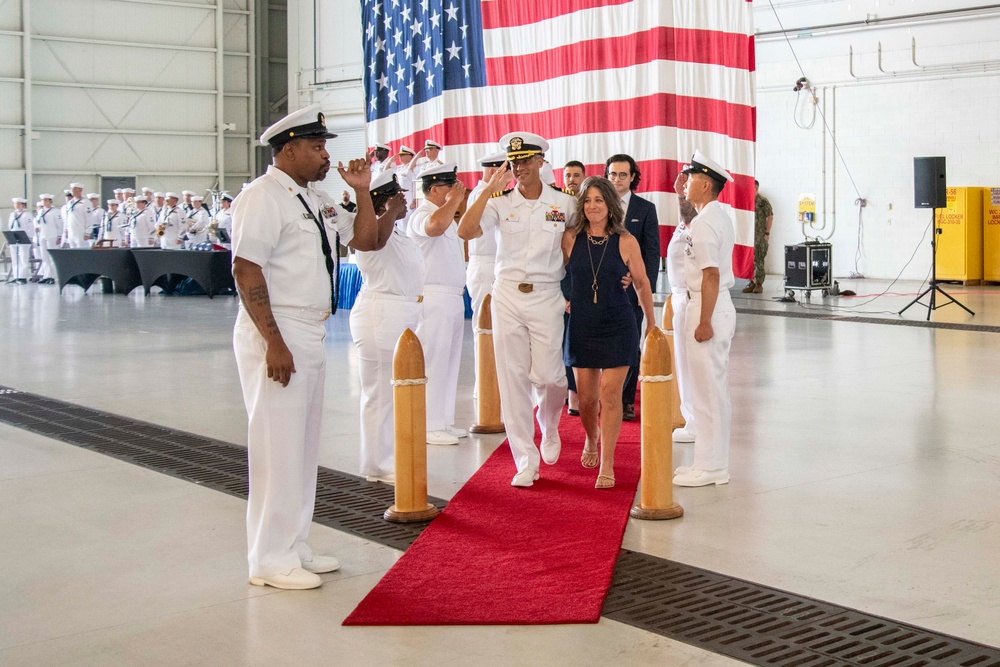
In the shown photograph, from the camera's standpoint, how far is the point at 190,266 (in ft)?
61.9

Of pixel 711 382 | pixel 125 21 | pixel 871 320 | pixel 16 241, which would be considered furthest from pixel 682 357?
pixel 125 21

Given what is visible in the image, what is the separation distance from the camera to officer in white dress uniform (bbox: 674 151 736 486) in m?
5.66

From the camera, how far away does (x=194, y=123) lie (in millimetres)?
31266

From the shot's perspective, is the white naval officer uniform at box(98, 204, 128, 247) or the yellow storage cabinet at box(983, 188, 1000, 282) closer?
the yellow storage cabinet at box(983, 188, 1000, 282)

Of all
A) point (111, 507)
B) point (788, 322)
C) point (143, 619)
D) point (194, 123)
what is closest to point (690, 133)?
point (788, 322)

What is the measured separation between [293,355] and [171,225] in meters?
18.4

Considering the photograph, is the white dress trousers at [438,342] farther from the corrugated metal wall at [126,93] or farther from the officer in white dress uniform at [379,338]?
the corrugated metal wall at [126,93]

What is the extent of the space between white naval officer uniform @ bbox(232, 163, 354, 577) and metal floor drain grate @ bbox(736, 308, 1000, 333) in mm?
10493

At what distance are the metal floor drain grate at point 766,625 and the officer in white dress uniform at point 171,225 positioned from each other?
18.6 metres

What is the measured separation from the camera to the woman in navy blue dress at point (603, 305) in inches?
224

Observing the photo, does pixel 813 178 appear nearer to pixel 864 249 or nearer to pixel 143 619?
pixel 864 249

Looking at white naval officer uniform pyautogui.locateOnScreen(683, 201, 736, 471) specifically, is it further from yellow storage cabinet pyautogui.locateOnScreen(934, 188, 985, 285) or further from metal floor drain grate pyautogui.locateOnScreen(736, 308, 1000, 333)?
yellow storage cabinet pyautogui.locateOnScreen(934, 188, 985, 285)

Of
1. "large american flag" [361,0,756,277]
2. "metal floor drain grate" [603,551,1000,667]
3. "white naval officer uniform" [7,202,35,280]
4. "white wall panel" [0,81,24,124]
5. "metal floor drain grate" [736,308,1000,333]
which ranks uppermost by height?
"white wall panel" [0,81,24,124]

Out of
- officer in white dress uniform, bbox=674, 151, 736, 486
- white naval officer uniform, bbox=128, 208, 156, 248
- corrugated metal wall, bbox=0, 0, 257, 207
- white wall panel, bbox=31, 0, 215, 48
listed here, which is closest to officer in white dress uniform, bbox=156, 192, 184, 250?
white naval officer uniform, bbox=128, 208, 156, 248
